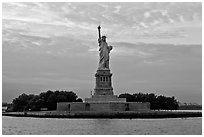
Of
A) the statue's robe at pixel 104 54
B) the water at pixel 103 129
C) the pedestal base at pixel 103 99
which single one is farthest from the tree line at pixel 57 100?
the water at pixel 103 129

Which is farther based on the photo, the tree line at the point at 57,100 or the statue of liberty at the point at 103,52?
the tree line at the point at 57,100

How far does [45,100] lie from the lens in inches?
2635

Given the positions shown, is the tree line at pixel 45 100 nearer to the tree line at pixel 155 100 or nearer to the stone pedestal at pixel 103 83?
the tree line at pixel 155 100

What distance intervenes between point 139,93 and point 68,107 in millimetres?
25765

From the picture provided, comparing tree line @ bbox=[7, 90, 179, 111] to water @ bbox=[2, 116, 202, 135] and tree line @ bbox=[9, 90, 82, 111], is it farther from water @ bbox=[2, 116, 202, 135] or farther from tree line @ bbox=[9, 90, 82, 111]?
water @ bbox=[2, 116, 202, 135]

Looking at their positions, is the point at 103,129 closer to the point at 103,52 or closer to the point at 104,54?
the point at 104,54

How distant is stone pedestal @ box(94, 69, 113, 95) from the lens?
5075 cm

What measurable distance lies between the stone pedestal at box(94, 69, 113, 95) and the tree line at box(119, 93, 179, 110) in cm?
1759

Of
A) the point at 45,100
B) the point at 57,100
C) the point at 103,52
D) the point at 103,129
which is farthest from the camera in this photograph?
the point at 45,100

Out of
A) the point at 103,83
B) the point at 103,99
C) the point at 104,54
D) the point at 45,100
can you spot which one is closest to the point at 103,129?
the point at 103,99

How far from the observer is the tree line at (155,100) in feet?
224

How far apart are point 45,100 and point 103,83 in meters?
18.1

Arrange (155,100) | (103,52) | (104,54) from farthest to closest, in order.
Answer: (155,100), (103,52), (104,54)

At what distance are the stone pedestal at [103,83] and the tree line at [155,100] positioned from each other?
17590mm
